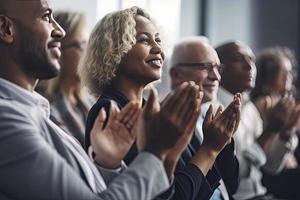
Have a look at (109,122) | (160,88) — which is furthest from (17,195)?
(160,88)

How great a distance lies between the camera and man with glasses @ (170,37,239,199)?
2.00m

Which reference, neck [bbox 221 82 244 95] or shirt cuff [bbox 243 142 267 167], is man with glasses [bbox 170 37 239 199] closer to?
neck [bbox 221 82 244 95]

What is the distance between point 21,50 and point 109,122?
24 centimetres

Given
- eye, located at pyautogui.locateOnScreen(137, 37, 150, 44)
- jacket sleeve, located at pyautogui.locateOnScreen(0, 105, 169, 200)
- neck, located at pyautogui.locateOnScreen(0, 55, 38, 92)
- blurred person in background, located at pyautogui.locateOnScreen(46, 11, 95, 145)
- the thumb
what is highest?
neck, located at pyautogui.locateOnScreen(0, 55, 38, 92)

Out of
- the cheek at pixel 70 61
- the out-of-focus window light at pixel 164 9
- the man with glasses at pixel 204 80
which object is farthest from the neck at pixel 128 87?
the out-of-focus window light at pixel 164 9

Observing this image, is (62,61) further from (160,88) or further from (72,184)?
(72,184)

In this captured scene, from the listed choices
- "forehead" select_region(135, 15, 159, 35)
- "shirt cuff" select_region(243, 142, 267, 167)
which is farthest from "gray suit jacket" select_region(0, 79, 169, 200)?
"shirt cuff" select_region(243, 142, 267, 167)

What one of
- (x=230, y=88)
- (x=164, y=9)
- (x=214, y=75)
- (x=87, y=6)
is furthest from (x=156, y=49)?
(x=164, y=9)

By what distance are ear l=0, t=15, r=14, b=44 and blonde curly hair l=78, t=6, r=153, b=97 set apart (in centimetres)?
52

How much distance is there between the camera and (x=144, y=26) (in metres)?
1.93

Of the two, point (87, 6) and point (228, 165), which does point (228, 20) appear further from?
point (228, 165)

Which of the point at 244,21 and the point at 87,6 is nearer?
the point at 87,6

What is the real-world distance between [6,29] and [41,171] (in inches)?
13.4

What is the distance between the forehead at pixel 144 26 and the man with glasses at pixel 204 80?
1.13 ft
